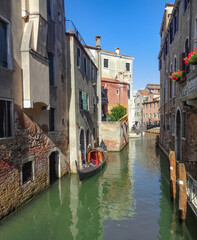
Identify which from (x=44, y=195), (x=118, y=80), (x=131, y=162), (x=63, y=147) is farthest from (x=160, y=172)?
(x=118, y=80)

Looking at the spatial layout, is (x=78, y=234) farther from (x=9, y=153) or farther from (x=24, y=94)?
(x=24, y=94)

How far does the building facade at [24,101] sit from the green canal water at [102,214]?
0.71 m

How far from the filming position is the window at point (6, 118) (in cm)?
601

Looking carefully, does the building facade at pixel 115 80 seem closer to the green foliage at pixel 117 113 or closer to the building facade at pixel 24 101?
the green foliage at pixel 117 113

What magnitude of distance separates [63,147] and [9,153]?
15.1 ft

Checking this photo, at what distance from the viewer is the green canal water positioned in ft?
19.0

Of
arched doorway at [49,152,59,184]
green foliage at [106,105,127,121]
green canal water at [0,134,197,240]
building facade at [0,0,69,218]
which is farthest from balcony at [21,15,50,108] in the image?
green foliage at [106,105,127,121]

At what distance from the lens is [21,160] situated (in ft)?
22.5

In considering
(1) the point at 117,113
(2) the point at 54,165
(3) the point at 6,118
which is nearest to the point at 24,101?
(3) the point at 6,118

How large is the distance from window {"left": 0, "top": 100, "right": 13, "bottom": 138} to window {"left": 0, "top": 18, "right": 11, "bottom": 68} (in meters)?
1.26

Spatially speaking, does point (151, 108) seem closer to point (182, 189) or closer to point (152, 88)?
point (152, 88)

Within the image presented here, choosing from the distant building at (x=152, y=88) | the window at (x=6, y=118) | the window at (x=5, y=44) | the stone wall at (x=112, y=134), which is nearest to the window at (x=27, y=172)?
the window at (x=6, y=118)

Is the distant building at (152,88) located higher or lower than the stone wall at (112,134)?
higher

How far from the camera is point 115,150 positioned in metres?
19.3
